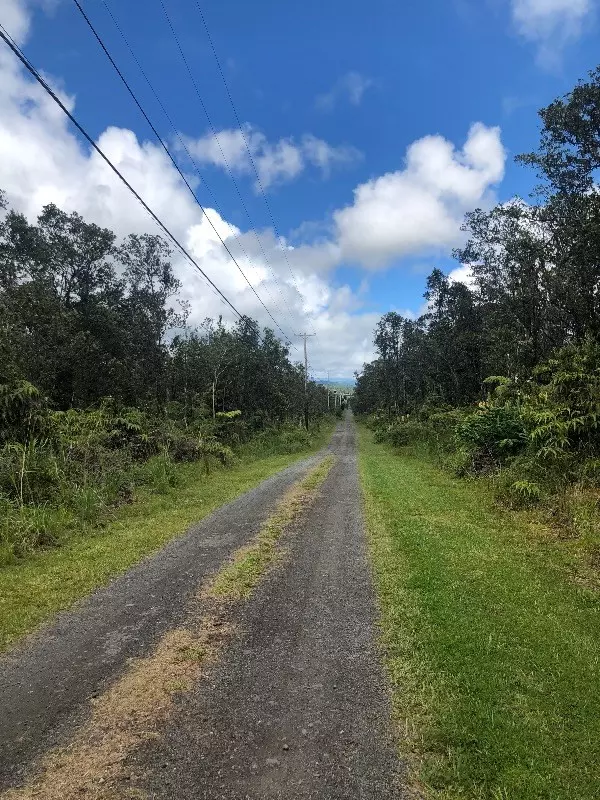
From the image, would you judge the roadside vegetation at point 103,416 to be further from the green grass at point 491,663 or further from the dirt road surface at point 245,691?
the green grass at point 491,663

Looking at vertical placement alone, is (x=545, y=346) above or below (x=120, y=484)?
above

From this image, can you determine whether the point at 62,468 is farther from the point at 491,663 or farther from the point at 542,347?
the point at 542,347

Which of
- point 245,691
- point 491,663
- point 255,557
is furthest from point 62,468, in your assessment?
point 491,663

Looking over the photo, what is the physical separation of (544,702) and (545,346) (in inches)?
698

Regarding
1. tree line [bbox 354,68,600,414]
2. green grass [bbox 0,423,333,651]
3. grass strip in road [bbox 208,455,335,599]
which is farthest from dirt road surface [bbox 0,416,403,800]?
tree line [bbox 354,68,600,414]

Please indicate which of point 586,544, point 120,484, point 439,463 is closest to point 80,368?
point 120,484

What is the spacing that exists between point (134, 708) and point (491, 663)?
2.74 m

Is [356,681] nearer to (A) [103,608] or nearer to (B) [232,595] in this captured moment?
(B) [232,595]

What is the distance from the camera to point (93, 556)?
284 inches

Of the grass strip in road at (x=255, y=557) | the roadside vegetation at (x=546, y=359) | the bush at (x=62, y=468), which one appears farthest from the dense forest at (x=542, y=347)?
the bush at (x=62, y=468)

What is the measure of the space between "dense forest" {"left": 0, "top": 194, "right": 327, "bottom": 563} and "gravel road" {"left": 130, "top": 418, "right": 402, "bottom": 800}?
465 centimetres

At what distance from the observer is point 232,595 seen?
5688mm

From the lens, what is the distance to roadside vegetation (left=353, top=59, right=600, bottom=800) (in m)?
3.09

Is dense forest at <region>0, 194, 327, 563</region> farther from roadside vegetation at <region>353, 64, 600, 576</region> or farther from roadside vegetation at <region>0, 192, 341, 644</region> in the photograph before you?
roadside vegetation at <region>353, 64, 600, 576</region>
